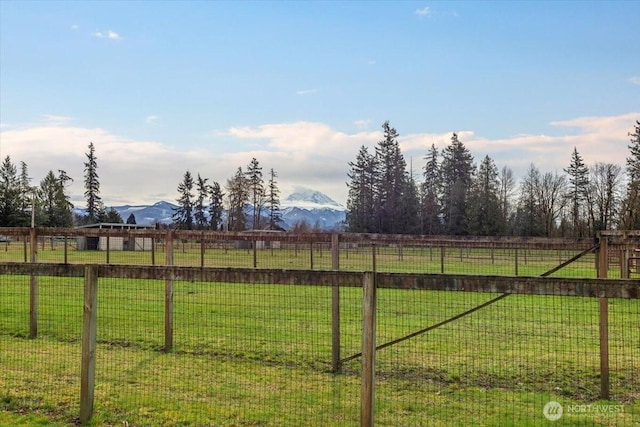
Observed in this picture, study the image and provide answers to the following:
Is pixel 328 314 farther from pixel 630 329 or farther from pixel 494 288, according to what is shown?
pixel 494 288

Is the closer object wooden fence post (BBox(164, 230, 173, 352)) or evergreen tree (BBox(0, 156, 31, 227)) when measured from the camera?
wooden fence post (BBox(164, 230, 173, 352))

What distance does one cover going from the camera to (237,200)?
73875 mm

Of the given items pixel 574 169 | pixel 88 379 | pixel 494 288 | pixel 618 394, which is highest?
pixel 574 169

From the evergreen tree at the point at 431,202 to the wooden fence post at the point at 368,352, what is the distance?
58077mm

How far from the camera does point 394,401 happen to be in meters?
5.17

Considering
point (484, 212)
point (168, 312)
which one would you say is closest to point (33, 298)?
point (168, 312)

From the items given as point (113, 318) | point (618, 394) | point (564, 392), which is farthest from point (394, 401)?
point (113, 318)

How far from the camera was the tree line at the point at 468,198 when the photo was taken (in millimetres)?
54344

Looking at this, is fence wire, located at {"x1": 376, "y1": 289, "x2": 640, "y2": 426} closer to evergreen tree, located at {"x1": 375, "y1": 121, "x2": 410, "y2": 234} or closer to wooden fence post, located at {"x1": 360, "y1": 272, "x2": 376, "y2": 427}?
wooden fence post, located at {"x1": 360, "y1": 272, "x2": 376, "y2": 427}

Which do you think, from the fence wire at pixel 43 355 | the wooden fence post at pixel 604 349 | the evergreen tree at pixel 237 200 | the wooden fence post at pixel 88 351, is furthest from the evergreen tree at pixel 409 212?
the wooden fence post at pixel 88 351

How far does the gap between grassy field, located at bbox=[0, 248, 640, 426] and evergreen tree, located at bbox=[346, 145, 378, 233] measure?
51.5 metres

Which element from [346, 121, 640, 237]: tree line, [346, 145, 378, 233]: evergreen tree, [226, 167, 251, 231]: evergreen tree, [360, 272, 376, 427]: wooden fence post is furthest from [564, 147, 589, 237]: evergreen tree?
[360, 272, 376, 427]: wooden fence post

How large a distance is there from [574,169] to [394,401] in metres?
59.1

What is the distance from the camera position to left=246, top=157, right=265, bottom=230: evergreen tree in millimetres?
78000
